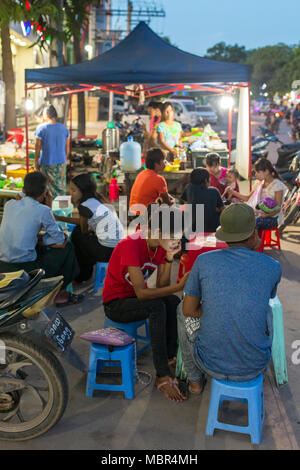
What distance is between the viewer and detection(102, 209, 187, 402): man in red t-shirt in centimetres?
385

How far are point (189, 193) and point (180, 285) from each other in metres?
2.80

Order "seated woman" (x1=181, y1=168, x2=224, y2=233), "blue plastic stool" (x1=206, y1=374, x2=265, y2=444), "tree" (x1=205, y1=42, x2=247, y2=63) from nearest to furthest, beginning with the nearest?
1. "blue plastic stool" (x1=206, y1=374, x2=265, y2=444)
2. "seated woman" (x1=181, y1=168, x2=224, y2=233)
3. "tree" (x1=205, y1=42, x2=247, y2=63)

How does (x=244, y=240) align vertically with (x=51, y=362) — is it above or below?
above

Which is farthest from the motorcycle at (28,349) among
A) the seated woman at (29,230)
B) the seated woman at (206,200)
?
the seated woman at (206,200)

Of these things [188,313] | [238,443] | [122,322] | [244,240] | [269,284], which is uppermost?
[244,240]

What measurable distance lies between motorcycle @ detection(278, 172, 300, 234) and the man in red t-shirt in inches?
178

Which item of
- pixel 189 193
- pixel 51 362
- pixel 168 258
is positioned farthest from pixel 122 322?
pixel 189 193

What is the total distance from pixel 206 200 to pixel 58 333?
11.0 ft

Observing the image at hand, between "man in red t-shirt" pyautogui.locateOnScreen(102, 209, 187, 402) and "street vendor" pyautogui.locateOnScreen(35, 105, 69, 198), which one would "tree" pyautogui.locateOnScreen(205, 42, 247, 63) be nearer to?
"street vendor" pyautogui.locateOnScreen(35, 105, 69, 198)

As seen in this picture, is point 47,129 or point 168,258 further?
Answer: point 47,129

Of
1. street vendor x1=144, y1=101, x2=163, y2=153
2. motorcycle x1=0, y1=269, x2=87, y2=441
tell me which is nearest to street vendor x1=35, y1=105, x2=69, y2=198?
street vendor x1=144, y1=101, x2=163, y2=153

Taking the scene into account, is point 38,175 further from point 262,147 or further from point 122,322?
point 262,147

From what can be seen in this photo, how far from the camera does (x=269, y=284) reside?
320 cm

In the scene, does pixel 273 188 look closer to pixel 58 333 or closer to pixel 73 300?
pixel 73 300
